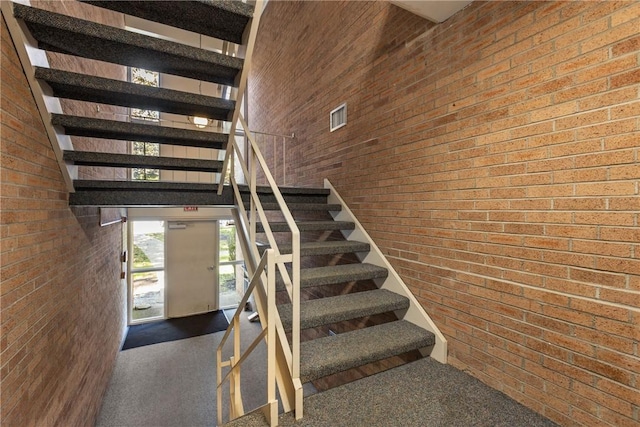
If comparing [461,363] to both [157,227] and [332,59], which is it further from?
[157,227]

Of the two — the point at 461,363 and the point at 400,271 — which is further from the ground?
the point at 400,271

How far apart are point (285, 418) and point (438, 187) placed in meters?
1.73

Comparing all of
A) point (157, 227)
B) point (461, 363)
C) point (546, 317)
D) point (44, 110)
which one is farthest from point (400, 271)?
point (157, 227)

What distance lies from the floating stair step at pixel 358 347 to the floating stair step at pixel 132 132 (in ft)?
5.70

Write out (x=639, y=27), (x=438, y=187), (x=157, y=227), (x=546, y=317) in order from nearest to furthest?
(x=639, y=27) < (x=546, y=317) < (x=438, y=187) < (x=157, y=227)

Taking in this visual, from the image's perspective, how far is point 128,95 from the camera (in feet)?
5.65

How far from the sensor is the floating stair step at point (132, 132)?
1764 millimetres

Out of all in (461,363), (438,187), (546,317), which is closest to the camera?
(546,317)

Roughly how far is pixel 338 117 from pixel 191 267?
17.1ft

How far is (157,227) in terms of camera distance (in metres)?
6.34

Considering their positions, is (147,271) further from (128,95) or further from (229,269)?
(128,95)

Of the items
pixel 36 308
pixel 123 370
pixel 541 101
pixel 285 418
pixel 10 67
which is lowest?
pixel 123 370

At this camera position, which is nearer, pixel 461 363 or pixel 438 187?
pixel 461 363

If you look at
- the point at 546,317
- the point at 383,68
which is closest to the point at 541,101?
the point at 546,317
